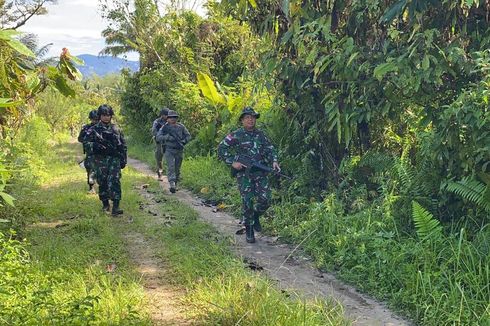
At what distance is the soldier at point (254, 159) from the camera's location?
654 centimetres

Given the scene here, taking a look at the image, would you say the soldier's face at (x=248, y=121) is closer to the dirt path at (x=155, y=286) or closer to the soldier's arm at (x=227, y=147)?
the soldier's arm at (x=227, y=147)

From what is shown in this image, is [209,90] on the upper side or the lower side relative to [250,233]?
upper

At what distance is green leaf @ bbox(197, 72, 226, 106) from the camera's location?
13.1 metres

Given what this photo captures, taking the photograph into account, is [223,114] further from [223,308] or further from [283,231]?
[223,308]

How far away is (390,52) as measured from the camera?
5.49 m

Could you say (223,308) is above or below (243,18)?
below

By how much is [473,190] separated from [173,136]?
6836 millimetres

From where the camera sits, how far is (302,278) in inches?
203

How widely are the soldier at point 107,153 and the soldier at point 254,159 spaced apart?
1923 mm

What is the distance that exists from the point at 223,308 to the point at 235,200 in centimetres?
500

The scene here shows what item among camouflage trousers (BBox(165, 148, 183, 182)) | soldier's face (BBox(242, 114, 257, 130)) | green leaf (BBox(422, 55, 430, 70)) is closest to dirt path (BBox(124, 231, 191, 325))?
soldier's face (BBox(242, 114, 257, 130))

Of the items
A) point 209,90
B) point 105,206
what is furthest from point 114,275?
point 209,90

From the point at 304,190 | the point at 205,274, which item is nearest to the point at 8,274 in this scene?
the point at 205,274

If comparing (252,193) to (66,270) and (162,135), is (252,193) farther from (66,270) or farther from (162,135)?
(162,135)
